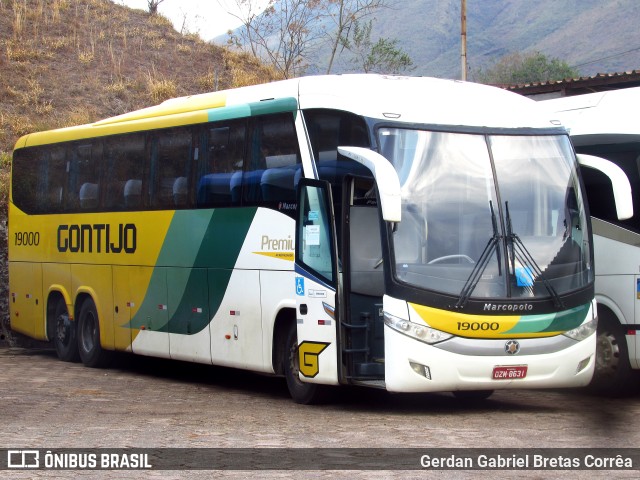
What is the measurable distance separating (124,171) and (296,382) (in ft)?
17.9

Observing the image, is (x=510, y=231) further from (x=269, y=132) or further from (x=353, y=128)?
(x=269, y=132)

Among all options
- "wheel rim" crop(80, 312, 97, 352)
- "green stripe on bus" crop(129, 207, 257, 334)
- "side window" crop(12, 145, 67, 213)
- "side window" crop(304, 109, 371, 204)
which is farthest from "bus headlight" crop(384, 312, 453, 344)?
"side window" crop(12, 145, 67, 213)

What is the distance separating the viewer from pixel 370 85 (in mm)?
12328

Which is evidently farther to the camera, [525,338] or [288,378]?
[288,378]

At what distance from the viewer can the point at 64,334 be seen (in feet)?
63.5

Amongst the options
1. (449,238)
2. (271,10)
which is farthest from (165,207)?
(271,10)

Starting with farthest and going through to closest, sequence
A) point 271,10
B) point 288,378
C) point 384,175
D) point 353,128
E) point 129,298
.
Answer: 1. point 271,10
2. point 129,298
3. point 288,378
4. point 353,128
5. point 384,175

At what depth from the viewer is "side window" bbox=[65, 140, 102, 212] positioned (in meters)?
17.9

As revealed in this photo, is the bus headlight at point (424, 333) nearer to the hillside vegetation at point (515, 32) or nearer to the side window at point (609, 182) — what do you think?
the side window at point (609, 182)

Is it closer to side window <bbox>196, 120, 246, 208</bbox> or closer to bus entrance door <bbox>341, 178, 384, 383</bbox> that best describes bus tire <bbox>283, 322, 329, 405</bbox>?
bus entrance door <bbox>341, 178, 384, 383</bbox>

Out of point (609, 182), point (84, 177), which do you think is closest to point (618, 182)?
point (609, 182)

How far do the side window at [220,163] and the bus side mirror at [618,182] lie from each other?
4162mm

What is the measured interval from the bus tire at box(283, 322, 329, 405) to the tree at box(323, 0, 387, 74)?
83.1 feet

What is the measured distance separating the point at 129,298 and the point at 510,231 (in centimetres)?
719
